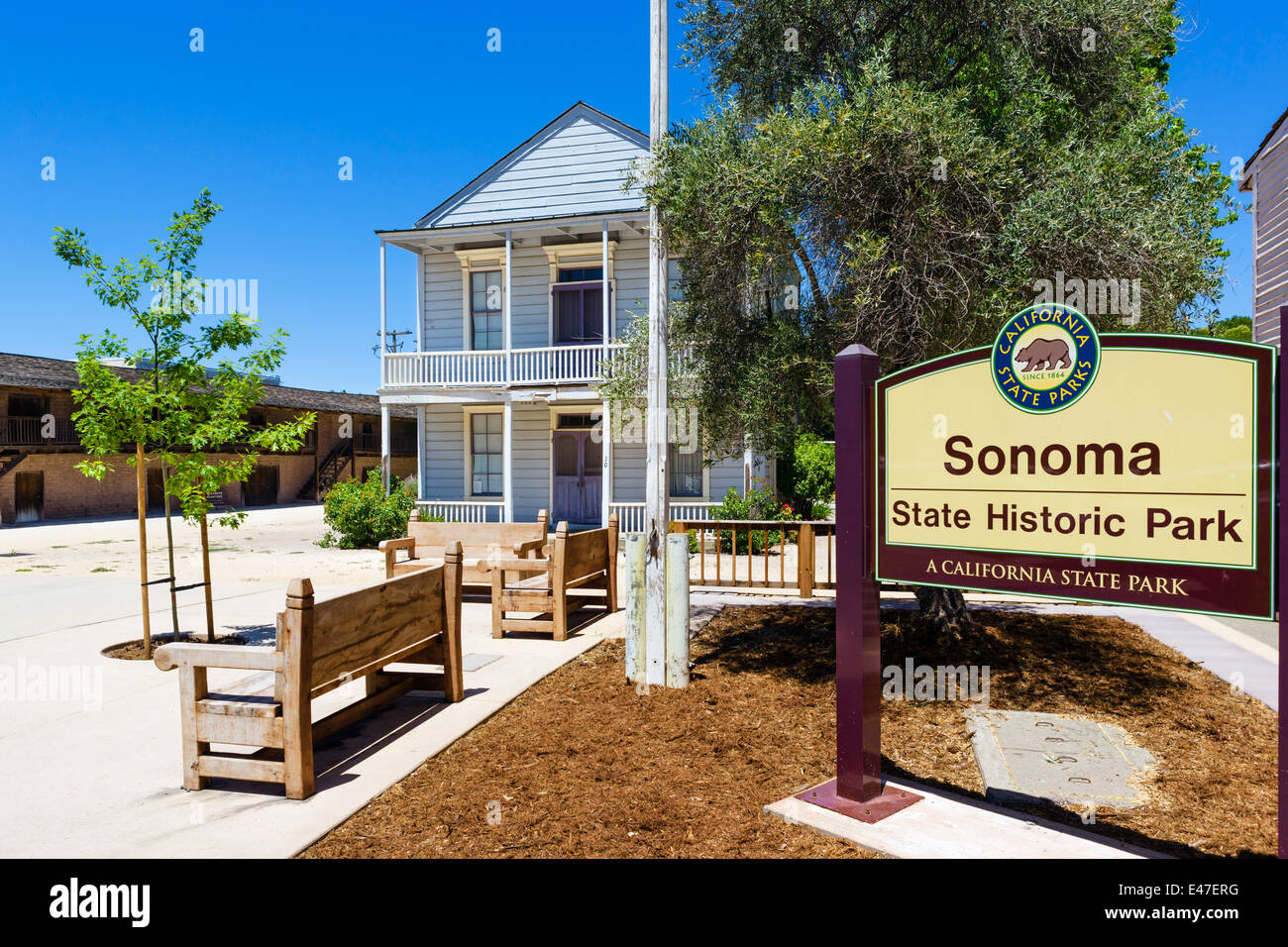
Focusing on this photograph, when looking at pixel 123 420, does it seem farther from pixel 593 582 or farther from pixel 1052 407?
pixel 1052 407

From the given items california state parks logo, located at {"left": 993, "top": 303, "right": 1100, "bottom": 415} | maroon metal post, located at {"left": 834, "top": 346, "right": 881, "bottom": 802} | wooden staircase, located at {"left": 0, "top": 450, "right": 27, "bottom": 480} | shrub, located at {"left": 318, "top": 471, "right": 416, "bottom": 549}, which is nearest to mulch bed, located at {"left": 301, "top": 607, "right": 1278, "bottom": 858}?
maroon metal post, located at {"left": 834, "top": 346, "right": 881, "bottom": 802}

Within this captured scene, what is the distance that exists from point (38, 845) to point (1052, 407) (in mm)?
4922

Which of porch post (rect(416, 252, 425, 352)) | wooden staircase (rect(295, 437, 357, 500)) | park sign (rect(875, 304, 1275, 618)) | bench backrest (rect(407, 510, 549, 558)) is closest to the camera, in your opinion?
park sign (rect(875, 304, 1275, 618))

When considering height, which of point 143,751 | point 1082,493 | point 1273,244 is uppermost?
point 1273,244

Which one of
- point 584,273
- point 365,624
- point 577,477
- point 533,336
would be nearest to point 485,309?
point 533,336

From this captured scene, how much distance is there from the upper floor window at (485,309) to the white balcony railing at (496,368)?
1.25m

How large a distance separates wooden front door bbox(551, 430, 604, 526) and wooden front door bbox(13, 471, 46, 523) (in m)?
20.7

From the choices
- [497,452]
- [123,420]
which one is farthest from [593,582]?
[497,452]

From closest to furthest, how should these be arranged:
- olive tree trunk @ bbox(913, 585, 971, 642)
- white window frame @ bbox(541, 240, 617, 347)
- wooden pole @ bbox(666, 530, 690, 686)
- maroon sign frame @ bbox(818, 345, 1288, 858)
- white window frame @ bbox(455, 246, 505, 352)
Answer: maroon sign frame @ bbox(818, 345, 1288, 858)
wooden pole @ bbox(666, 530, 690, 686)
olive tree trunk @ bbox(913, 585, 971, 642)
white window frame @ bbox(541, 240, 617, 347)
white window frame @ bbox(455, 246, 505, 352)

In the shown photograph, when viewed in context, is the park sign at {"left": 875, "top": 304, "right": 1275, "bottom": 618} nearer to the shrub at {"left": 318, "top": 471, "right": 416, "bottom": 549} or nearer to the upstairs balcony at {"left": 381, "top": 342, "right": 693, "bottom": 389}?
the upstairs balcony at {"left": 381, "top": 342, "right": 693, "bottom": 389}

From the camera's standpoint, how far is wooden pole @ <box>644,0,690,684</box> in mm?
6262

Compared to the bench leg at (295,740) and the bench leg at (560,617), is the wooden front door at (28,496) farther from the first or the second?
the bench leg at (295,740)

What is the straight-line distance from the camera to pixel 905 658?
6812 mm

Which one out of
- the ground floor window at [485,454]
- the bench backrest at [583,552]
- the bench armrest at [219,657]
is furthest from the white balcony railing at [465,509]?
the bench armrest at [219,657]
